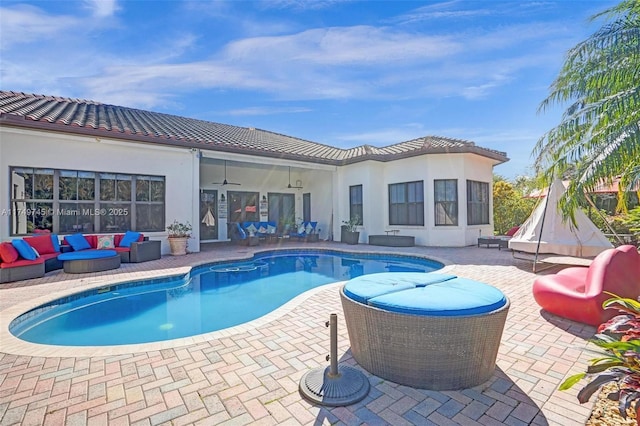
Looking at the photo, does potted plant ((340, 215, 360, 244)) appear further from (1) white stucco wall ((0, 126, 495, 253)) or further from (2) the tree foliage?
(2) the tree foliage

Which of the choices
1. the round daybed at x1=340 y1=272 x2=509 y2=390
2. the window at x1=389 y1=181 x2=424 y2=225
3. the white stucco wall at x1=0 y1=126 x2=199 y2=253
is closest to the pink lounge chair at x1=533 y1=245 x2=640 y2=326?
the round daybed at x1=340 y1=272 x2=509 y2=390

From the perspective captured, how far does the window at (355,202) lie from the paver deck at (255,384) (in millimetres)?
10067

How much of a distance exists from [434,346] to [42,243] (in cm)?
976

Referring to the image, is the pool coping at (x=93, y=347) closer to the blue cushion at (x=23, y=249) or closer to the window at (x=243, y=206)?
the blue cushion at (x=23, y=249)

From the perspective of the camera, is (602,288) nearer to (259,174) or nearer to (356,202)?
(356,202)

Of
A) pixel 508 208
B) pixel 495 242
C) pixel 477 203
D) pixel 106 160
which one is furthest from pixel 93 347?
pixel 508 208

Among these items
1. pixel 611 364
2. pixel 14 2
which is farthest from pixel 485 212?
pixel 14 2

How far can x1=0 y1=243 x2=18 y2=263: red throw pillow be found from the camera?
668 cm

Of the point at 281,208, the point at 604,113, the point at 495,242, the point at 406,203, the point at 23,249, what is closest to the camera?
the point at 604,113

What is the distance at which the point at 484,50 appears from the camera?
8.60m

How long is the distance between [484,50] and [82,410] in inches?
426

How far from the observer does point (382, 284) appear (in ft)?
10.3

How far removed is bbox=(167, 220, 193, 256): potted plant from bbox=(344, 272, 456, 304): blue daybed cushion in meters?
8.73

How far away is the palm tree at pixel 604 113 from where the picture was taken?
4.42 m
